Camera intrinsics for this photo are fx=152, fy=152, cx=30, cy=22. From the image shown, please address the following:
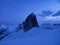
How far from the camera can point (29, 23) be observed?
85.9 inches

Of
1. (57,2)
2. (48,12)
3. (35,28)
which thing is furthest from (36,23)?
(57,2)

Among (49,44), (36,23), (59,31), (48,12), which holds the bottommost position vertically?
(49,44)

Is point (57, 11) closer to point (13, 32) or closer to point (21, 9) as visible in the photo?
point (21, 9)

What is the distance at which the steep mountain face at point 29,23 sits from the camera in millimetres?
2166

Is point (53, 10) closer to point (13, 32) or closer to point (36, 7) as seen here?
point (36, 7)

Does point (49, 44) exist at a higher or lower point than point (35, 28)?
lower

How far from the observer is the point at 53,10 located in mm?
2234

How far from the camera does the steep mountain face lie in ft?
7.11

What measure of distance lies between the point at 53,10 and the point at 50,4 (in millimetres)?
105

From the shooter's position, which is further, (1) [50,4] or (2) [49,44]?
(1) [50,4]

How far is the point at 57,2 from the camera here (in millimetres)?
2238

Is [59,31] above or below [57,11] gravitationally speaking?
below

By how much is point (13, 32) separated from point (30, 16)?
0.34 metres

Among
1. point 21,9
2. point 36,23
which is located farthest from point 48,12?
point 21,9
